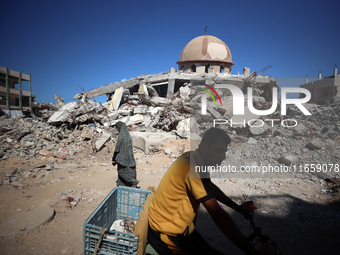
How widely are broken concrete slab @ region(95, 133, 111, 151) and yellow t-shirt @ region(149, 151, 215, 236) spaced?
6.71 meters

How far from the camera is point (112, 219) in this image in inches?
85.2

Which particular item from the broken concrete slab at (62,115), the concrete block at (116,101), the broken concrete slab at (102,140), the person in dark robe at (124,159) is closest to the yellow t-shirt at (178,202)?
the person in dark robe at (124,159)

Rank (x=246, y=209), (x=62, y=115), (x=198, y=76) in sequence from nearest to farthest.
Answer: (x=246, y=209) → (x=62, y=115) → (x=198, y=76)

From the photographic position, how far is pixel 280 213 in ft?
11.9

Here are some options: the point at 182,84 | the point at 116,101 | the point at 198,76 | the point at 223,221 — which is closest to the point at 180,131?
the point at 116,101

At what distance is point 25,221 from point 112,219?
197cm

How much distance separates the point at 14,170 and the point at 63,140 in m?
2.82

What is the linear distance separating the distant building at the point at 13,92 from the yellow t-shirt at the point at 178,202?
12.6 metres

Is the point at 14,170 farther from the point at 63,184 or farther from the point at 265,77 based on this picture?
the point at 265,77

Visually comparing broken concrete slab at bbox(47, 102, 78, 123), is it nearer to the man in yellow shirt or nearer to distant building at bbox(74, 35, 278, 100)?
distant building at bbox(74, 35, 278, 100)

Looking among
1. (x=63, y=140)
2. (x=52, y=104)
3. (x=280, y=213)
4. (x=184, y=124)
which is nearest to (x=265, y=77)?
(x=184, y=124)

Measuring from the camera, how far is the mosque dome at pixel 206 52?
1678 cm

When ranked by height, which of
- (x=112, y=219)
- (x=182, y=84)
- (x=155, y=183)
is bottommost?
(x=155, y=183)

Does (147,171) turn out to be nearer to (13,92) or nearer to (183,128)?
(183,128)
